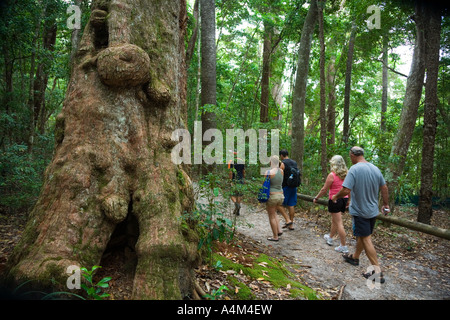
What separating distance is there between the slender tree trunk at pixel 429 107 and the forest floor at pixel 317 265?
1.13 meters

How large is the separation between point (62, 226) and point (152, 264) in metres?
1.08

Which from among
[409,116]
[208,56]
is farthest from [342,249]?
[208,56]

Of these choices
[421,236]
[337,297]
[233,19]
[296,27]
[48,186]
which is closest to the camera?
[48,186]

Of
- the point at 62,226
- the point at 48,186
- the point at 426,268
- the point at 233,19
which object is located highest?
the point at 233,19

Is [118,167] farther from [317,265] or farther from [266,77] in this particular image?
[266,77]

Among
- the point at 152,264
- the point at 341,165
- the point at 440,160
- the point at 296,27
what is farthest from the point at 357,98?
the point at 152,264

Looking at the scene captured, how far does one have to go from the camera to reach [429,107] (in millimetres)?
8281

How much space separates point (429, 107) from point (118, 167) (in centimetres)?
915

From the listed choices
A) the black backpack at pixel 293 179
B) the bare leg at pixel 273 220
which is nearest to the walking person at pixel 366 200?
the bare leg at pixel 273 220

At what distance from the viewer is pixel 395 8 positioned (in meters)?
9.61

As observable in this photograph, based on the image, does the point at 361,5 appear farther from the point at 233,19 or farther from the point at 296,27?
the point at 233,19

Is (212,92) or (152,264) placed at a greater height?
(212,92)

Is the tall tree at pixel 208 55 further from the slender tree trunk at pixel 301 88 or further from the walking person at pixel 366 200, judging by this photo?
the walking person at pixel 366 200

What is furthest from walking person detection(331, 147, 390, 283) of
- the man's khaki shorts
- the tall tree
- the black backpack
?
the tall tree
